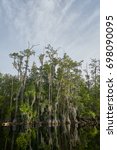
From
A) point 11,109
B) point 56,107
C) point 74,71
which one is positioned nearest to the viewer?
point 11,109

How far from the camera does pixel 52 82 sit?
37.3m

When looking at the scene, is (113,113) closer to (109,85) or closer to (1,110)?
(109,85)

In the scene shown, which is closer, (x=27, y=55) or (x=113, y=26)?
(x=113, y=26)

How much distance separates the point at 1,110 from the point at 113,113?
3085cm

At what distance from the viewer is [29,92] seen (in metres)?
33.6

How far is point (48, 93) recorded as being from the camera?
36.5 metres

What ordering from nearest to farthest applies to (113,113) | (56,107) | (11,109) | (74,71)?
(113,113), (11,109), (56,107), (74,71)

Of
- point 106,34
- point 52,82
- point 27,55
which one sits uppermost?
point 27,55

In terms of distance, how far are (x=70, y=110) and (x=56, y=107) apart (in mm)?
1797

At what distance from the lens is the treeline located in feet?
112

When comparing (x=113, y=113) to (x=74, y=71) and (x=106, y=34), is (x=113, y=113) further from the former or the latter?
(x=74, y=71)

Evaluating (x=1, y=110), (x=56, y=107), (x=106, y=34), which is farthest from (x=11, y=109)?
(x=106, y=34)

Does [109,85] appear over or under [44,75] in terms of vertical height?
under

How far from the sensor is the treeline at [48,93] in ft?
112
